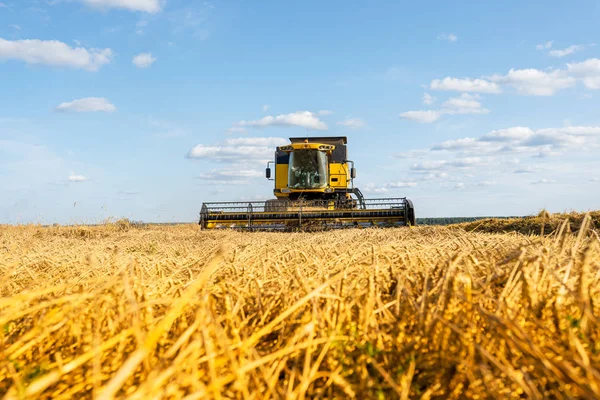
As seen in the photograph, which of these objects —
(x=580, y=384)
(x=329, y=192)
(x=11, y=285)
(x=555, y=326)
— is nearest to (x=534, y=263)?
(x=555, y=326)

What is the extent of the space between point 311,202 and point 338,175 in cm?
203

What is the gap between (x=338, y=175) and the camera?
55.9 ft

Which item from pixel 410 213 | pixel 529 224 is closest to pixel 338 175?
pixel 410 213

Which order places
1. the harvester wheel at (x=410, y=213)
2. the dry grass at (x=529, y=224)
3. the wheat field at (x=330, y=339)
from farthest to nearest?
the harvester wheel at (x=410, y=213)
the dry grass at (x=529, y=224)
the wheat field at (x=330, y=339)

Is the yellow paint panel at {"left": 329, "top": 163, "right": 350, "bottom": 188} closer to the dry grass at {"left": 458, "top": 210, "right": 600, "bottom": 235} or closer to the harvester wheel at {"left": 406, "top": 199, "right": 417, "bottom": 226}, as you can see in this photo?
the harvester wheel at {"left": 406, "top": 199, "right": 417, "bottom": 226}

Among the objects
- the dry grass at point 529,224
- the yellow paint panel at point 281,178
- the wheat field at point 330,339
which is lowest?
the wheat field at point 330,339

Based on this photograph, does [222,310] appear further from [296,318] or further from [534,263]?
[534,263]

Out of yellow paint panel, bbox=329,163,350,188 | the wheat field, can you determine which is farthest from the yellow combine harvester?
the wheat field

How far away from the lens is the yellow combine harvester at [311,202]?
13.8 m

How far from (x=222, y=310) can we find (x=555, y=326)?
1.11 meters

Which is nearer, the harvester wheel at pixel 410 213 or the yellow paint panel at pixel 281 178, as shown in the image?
the harvester wheel at pixel 410 213

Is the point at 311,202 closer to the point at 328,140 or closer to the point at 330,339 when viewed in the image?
the point at 328,140

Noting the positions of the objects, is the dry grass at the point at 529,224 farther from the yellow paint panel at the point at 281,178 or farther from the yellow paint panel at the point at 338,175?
the yellow paint panel at the point at 281,178

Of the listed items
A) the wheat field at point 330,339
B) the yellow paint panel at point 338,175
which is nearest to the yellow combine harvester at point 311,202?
the yellow paint panel at point 338,175
